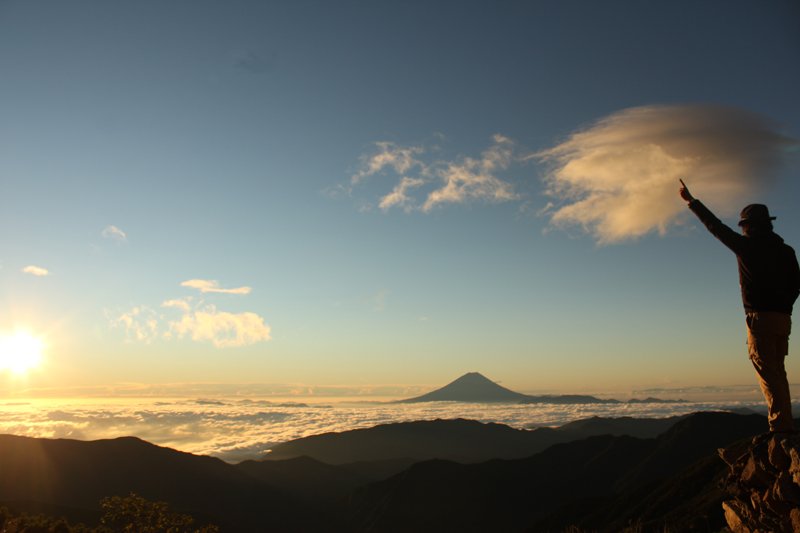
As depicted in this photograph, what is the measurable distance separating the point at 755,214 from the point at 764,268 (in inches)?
41.8

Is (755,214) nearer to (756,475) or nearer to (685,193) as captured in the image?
(685,193)

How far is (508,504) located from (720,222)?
22493 centimetres

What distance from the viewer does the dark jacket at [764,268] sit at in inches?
283

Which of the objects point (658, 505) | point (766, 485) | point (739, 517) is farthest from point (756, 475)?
point (658, 505)

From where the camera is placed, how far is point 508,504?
197 meters

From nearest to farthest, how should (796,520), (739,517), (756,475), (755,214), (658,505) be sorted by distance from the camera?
(796,520) → (755,214) → (756,475) → (739,517) → (658,505)

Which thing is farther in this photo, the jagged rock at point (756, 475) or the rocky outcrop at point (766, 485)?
the jagged rock at point (756, 475)

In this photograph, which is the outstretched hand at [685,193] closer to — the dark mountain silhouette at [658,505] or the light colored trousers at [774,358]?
the light colored trousers at [774,358]

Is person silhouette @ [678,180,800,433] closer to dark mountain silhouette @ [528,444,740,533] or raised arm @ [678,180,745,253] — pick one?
raised arm @ [678,180,745,253]

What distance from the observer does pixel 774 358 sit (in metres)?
7.23

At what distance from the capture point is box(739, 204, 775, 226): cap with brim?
25.0ft

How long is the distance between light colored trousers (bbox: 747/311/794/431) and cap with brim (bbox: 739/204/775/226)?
5.62ft

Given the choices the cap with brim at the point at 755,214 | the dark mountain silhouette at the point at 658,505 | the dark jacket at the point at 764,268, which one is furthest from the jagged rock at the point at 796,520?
the dark mountain silhouette at the point at 658,505

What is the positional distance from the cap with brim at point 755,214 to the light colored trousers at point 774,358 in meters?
1.71
